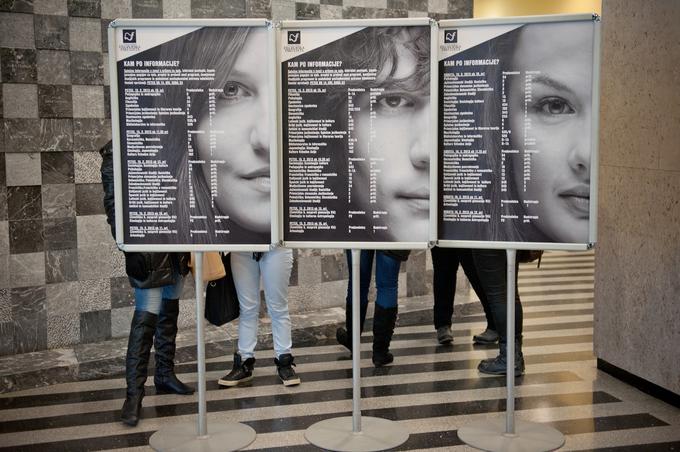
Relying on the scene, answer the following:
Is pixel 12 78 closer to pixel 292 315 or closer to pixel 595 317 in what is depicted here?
pixel 292 315

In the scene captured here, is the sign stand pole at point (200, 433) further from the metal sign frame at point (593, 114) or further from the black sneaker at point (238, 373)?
the metal sign frame at point (593, 114)

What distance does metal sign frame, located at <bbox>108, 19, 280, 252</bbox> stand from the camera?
3947mm

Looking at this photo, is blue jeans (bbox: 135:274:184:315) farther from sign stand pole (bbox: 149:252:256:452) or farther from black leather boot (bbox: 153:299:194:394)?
sign stand pole (bbox: 149:252:256:452)

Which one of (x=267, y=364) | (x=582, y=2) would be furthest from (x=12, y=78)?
(x=582, y=2)

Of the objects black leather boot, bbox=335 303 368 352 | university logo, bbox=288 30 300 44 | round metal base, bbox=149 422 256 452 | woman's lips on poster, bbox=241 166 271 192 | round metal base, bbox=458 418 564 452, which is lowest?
round metal base, bbox=149 422 256 452

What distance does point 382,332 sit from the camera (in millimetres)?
5508

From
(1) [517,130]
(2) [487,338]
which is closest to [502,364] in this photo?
(2) [487,338]

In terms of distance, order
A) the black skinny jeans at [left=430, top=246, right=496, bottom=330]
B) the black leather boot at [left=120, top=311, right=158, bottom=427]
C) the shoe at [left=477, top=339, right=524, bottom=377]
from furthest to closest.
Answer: the black skinny jeans at [left=430, top=246, right=496, bottom=330] < the shoe at [left=477, top=339, right=524, bottom=377] < the black leather boot at [left=120, top=311, right=158, bottom=427]

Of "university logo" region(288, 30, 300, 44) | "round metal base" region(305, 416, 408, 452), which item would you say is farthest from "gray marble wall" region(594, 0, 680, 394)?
"university logo" region(288, 30, 300, 44)

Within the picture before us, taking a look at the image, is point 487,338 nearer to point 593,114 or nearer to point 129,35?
point 593,114

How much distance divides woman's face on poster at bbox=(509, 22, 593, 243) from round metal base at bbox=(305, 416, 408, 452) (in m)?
1.19

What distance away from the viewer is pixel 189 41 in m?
3.97

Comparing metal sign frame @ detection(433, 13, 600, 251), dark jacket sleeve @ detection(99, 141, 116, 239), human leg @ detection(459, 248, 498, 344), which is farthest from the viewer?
human leg @ detection(459, 248, 498, 344)

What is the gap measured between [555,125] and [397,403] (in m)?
1.74
